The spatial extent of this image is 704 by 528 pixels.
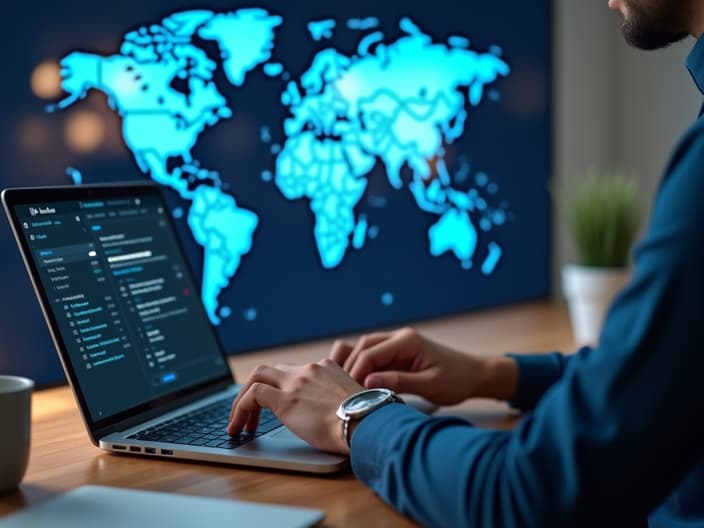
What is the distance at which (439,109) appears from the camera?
1.97 metres

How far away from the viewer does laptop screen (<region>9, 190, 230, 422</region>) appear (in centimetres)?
104

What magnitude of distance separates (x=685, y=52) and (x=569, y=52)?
26 cm

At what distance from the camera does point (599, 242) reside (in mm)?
1912

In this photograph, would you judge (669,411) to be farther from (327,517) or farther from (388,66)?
(388,66)

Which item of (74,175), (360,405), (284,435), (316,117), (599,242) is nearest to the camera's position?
(360,405)

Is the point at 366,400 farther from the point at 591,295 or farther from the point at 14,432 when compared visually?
the point at 591,295

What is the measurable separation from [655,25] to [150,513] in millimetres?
667

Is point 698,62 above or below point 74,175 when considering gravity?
below

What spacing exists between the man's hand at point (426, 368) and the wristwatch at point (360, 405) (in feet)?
0.61

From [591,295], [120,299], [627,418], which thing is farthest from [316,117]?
[627,418]

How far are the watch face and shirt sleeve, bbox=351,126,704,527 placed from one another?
Result: 0.17 meters

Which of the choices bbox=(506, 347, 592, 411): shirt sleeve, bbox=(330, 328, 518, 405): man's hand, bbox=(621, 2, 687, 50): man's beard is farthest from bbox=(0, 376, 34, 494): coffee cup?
bbox=(621, 2, 687, 50): man's beard

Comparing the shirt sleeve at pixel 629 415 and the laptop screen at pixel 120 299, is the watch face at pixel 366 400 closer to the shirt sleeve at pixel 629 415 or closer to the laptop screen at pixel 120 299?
the shirt sleeve at pixel 629 415

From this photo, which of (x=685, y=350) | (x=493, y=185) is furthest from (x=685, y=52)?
(x=685, y=350)
